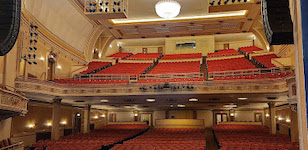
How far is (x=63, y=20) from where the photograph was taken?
14.8 meters

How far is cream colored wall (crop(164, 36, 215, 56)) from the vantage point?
83.5 feet

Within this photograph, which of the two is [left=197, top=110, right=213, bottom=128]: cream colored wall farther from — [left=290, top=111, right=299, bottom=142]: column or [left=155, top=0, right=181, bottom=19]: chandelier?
[left=155, top=0, right=181, bottom=19]: chandelier

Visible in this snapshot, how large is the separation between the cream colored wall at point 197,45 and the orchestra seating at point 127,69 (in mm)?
5234

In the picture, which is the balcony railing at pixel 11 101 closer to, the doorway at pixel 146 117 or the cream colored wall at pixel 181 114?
the cream colored wall at pixel 181 114

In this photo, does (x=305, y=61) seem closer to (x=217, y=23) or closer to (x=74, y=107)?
(x=217, y=23)

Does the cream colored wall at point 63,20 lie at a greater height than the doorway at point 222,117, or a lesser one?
greater

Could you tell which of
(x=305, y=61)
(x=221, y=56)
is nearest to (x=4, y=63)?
(x=305, y=61)

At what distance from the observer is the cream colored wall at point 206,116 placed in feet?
79.6

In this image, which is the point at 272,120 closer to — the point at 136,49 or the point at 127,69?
the point at 127,69

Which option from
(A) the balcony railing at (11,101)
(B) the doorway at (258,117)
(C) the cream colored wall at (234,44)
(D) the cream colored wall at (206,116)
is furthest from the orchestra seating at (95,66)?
(B) the doorway at (258,117)

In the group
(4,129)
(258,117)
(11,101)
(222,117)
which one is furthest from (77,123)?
(258,117)

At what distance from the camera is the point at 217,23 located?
17.8 m

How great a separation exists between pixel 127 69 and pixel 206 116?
969 cm

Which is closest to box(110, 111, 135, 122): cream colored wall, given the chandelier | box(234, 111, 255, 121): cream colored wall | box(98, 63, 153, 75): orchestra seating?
box(98, 63, 153, 75): orchestra seating
